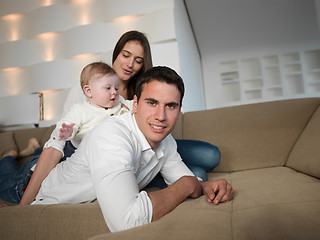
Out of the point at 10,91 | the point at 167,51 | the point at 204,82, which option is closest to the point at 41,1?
the point at 10,91

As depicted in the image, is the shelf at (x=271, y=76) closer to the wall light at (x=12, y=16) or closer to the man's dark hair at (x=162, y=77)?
the wall light at (x=12, y=16)

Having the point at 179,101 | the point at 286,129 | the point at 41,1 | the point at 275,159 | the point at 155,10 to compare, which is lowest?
the point at 275,159

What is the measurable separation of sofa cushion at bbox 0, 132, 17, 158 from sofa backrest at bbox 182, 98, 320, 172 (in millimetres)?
1466

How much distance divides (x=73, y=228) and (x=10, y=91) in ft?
11.2

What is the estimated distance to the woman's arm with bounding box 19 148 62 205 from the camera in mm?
1260

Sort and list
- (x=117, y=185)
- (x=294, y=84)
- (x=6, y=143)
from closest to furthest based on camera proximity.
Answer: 1. (x=117, y=185)
2. (x=6, y=143)
3. (x=294, y=84)

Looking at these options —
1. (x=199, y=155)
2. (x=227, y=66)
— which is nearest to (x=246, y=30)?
(x=227, y=66)

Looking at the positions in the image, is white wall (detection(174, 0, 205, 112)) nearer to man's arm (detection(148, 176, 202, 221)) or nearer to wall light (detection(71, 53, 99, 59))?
wall light (detection(71, 53, 99, 59))

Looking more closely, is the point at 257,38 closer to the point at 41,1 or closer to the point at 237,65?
the point at 237,65

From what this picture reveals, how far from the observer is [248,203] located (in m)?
0.86

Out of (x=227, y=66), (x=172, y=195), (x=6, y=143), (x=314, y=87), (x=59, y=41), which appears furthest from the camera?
(x=227, y=66)

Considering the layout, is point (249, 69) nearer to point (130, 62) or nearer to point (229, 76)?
point (229, 76)

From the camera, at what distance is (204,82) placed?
24.0ft

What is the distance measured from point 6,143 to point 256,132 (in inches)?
79.1
